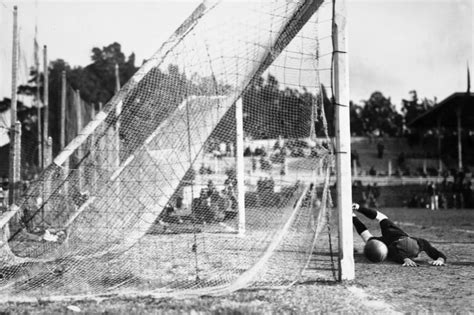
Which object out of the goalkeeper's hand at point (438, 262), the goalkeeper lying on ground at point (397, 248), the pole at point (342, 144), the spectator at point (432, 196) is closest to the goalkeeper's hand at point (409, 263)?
the goalkeeper lying on ground at point (397, 248)

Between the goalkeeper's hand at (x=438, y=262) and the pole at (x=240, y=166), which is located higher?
the pole at (x=240, y=166)

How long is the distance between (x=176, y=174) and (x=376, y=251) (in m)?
2.99

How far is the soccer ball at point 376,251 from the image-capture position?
7.71 meters

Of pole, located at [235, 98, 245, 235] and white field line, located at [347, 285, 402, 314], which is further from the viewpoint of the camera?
pole, located at [235, 98, 245, 235]

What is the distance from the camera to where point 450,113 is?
44906 mm

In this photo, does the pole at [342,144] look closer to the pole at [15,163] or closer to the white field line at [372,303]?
the white field line at [372,303]

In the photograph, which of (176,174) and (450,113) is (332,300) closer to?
(176,174)

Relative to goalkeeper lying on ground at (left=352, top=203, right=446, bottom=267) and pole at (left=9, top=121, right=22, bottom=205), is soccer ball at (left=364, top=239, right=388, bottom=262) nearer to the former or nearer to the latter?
goalkeeper lying on ground at (left=352, top=203, right=446, bottom=267)

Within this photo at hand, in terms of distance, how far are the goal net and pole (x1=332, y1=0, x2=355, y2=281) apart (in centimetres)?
17

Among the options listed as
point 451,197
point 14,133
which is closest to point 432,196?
point 451,197

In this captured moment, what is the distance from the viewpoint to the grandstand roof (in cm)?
4097

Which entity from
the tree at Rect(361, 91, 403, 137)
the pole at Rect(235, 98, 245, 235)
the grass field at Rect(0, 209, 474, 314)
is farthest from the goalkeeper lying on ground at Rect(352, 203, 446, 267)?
the tree at Rect(361, 91, 403, 137)

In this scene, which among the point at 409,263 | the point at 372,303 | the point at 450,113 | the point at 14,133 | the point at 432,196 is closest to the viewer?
the point at 372,303

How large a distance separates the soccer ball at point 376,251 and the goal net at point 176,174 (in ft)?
2.28
